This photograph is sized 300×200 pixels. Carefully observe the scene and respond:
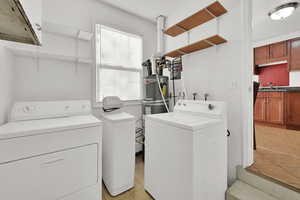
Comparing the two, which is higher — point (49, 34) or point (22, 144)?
point (49, 34)

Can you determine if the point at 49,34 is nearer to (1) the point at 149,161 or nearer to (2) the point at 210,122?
(1) the point at 149,161

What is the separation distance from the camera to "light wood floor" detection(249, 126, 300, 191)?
55.4 inches

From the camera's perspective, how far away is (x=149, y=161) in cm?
156

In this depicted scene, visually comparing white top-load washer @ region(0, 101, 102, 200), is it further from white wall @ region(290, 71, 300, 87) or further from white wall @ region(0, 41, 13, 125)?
white wall @ region(290, 71, 300, 87)

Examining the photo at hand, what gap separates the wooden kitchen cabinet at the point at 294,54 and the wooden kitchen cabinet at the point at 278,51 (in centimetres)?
10

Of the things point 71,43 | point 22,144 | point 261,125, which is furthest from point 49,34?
point 261,125

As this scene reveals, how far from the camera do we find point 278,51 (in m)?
3.86

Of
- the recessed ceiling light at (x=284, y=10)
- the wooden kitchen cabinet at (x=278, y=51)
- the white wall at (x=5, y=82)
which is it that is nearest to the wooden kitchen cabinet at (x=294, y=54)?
the wooden kitchen cabinet at (x=278, y=51)

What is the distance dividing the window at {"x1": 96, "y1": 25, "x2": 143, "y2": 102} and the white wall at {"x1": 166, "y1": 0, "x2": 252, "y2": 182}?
1.23m

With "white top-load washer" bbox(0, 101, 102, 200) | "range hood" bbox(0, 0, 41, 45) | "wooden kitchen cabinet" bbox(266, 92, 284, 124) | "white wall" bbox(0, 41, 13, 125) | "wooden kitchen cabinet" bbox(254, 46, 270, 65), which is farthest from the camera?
"wooden kitchen cabinet" bbox(254, 46, 270, 65)

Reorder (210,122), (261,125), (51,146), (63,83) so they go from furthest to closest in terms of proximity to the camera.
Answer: (261,125)
(63,83)
(210,122)
(51,146)

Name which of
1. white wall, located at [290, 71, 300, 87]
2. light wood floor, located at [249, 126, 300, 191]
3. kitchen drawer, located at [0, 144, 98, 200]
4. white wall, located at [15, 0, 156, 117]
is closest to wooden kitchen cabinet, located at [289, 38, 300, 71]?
white wall, located at [290, 71, 300, 87]

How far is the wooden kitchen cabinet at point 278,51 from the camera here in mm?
3723

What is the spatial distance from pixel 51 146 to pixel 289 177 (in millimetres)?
2457
